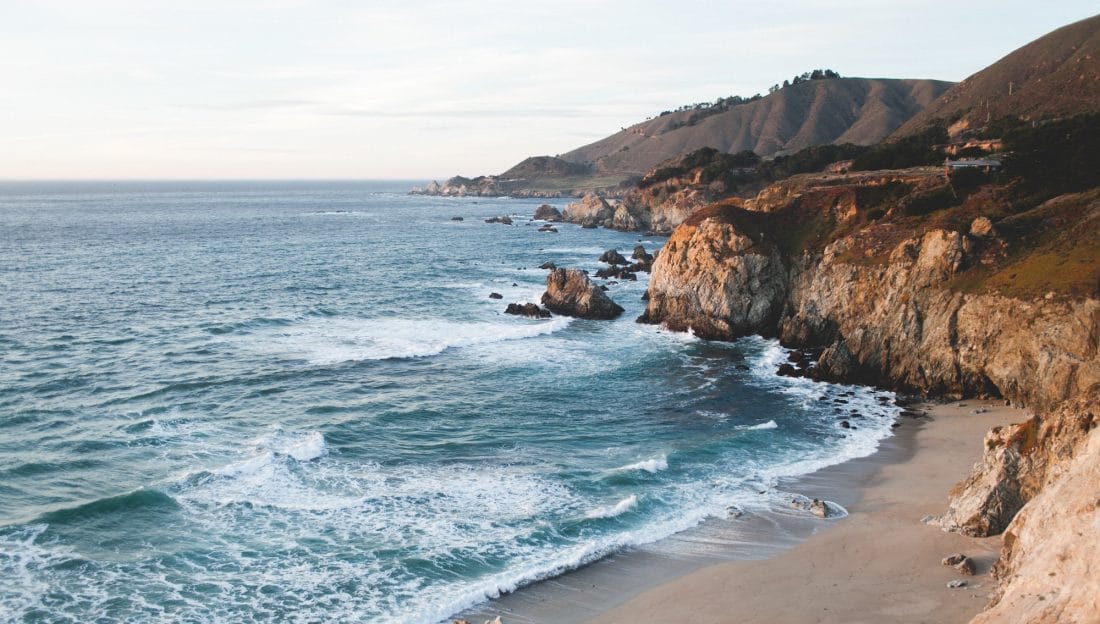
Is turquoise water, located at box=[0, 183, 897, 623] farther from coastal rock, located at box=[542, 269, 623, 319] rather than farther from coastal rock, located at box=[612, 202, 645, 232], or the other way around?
coastal rock, located at box=[612, 202, 645, 232]

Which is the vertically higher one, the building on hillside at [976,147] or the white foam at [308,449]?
the building on hillside at [976,147]

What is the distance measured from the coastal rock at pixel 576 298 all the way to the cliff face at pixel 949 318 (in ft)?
12.0

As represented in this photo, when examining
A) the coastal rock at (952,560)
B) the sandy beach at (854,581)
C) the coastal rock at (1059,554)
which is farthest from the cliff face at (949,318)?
the coastal rock at (952,560)

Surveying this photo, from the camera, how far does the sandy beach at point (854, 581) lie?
778 inches

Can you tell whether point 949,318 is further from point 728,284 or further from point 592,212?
point 592,212

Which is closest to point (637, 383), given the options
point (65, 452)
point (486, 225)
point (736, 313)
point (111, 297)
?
point (736, 313)

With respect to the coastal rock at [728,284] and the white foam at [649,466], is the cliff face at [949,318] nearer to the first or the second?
the coastal rock at [728,284]

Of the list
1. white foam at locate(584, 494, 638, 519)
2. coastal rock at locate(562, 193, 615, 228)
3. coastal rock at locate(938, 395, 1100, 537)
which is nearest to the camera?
coastal rock at locate(938, 395, 1100, 537)

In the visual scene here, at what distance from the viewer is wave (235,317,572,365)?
46562 millimetres

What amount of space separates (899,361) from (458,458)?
24.4 metres

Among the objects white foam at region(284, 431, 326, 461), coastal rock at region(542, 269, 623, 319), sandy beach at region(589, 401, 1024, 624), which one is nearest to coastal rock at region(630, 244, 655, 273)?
coastal rock at region(542, 269, 623, 319)

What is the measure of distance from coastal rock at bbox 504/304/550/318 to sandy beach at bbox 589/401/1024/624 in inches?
1323

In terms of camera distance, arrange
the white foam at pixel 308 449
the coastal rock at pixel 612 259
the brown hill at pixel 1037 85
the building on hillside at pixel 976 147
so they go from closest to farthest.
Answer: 1. the white foam at pixel 308 449
2. the building on hillside at pixel 976 147
3. the coastal rock at pixel 612 259
4. the brown hill at pixel 1037 85

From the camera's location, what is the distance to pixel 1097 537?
1420 cm
